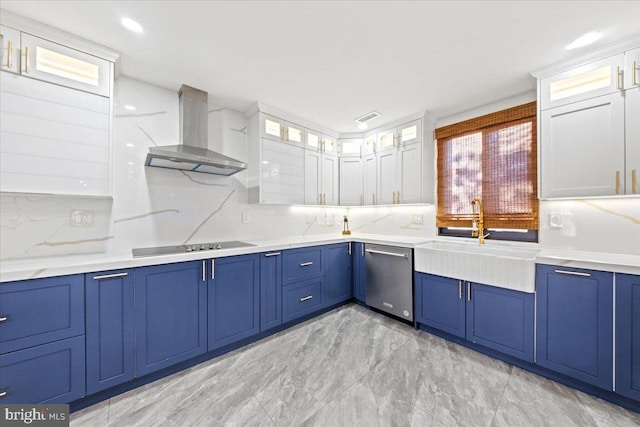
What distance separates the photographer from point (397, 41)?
169cm

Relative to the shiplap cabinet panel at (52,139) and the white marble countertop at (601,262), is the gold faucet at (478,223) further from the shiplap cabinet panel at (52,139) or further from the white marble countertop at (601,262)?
the shiplap cabinet panel at (52,139)

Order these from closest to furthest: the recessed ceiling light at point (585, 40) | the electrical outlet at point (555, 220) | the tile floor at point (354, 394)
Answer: the tile floor at point (354, 394) < the recessed ceiling light at point (585, 40) < the electrical outlet at point (555, 220)

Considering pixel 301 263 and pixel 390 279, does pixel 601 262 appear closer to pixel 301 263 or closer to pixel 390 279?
pixel 390 279

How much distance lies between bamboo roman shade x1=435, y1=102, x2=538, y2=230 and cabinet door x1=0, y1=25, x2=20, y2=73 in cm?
369

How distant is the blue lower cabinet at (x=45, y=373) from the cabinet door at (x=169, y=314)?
0.97ft

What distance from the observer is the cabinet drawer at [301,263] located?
2488 millimetres

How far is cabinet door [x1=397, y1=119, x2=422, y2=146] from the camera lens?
2882 millimetres

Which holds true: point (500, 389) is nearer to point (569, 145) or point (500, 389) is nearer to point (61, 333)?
point (569, 145)

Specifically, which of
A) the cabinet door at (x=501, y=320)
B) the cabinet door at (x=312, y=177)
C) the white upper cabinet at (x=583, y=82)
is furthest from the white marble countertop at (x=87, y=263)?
the white upper cabinet at (x=583, y=82)

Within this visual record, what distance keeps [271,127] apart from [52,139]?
1.77m

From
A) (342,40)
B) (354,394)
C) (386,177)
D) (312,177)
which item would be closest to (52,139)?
(342,40)

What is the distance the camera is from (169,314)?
179 cm

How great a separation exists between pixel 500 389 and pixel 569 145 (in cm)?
193

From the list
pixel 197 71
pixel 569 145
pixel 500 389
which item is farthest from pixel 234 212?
pixel 569 145
